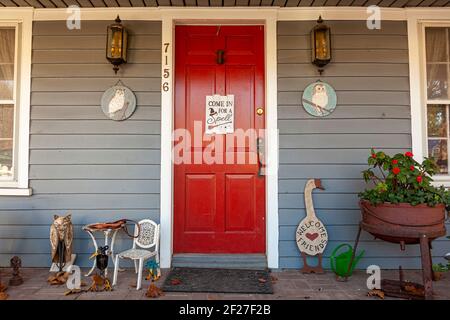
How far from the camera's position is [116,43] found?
300 centimetres

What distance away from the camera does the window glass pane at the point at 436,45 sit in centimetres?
321

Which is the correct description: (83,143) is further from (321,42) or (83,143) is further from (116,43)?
(321,42)

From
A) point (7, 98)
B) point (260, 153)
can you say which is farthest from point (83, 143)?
point (260, 153)

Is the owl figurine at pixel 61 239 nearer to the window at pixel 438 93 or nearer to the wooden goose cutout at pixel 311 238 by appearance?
the wooden goose cutout at pixel 311 238

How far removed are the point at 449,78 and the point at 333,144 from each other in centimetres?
134

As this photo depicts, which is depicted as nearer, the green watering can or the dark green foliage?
the dark green foliage

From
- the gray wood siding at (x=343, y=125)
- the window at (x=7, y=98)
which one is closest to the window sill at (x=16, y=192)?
the window at (x=7, y=98)

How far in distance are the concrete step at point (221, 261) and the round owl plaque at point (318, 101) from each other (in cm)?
149

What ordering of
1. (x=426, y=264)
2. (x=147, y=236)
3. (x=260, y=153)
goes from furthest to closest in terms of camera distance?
(x=260, y=153), (x=147, y=236), (x=426, y=264)

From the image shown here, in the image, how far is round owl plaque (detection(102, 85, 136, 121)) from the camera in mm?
3104

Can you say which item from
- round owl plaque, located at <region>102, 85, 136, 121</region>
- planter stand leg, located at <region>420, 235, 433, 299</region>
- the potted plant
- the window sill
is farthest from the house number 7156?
planter stand leg, located at <region>420, 235, 433, 299</region>

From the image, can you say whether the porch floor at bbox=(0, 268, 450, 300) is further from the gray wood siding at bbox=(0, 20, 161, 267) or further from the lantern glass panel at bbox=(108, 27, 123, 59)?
the lantern glass panel at bbox=(108, 27, 123, 59)

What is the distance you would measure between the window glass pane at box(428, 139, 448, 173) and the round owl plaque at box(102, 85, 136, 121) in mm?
2921

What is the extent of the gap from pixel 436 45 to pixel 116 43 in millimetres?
3113
